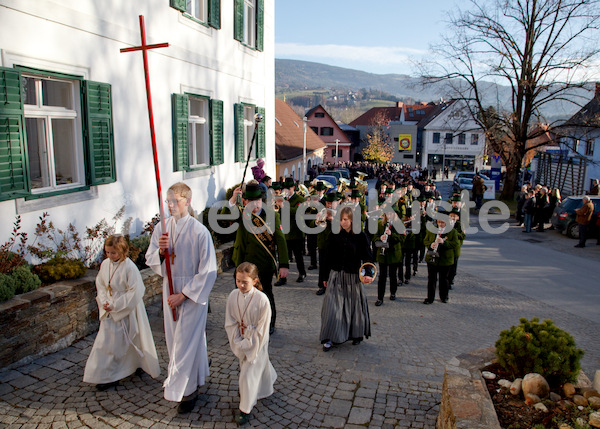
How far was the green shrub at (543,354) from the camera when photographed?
14.6ft

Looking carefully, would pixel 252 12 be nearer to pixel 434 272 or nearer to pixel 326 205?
pixel 326 205

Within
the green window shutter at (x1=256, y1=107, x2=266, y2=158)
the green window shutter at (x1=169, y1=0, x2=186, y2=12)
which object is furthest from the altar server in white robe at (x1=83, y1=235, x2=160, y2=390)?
the green window shutter at (x1=256, y1=107, x2=266, y2=158)

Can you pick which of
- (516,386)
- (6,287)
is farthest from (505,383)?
(6,287)

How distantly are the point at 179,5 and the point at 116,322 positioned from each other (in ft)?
23.7

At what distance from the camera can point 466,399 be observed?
4.11 m

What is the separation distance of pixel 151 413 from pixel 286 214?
20.6 feet

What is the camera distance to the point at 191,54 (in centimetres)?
1069

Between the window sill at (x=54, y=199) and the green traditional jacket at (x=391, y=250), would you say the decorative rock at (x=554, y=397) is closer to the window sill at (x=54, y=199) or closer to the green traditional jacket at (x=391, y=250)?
the green traditional jacket at (x=391, y=250)

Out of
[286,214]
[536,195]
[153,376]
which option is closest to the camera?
[153,376]

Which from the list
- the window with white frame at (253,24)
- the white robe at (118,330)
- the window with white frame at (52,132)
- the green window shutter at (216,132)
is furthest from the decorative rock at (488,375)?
the window with white frame at (253,24)

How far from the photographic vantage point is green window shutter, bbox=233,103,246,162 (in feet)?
43.4

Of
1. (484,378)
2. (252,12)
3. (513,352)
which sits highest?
(252,12)

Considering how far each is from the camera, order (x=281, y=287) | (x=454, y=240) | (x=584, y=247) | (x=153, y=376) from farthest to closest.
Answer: (x=584, y=247) < (x=281, y=287) < (x=454, y=240) < (x=153, y=376)

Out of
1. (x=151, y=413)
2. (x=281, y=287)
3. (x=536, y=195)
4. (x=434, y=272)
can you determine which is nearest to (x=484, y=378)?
(x=151, y=413)
